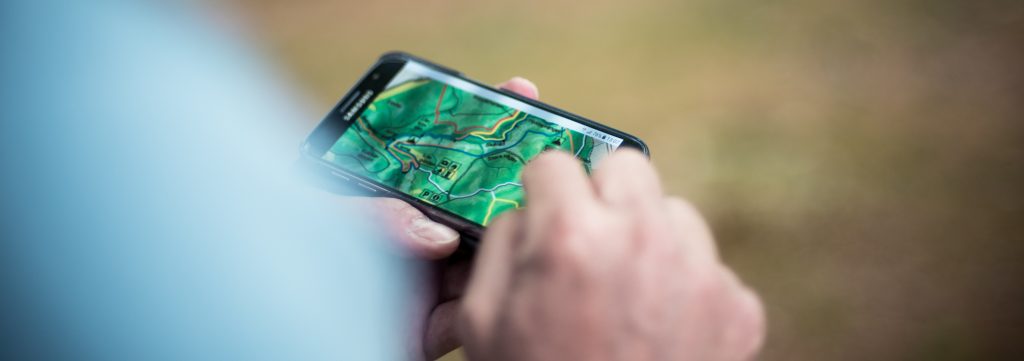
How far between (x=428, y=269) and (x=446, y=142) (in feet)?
0.50

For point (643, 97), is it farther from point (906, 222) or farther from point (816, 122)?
point (906, 222)

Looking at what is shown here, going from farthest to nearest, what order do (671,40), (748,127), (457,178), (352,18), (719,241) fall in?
→ (352,18)
(671,40)
(748,127)
(719,241)
(457,178)

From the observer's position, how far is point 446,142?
2.46ft

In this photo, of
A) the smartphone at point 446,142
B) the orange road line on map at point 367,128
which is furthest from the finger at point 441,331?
the orange road line on map at point 367,128

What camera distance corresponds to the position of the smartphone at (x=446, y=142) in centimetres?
70

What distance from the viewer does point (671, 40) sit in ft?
4.40

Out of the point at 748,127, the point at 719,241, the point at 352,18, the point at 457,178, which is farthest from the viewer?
the point at 352,18

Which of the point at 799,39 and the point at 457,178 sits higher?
the point at 799,39

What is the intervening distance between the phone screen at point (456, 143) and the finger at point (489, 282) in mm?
222

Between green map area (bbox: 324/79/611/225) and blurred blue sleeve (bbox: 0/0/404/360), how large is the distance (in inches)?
3.1

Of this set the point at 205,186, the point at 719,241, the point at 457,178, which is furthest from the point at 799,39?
the point at 205,186

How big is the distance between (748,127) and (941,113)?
0.34 meters

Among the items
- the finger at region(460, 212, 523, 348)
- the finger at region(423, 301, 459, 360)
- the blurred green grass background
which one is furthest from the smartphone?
the blurred green grass background

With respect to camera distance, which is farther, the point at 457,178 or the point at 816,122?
the point at 816,122
